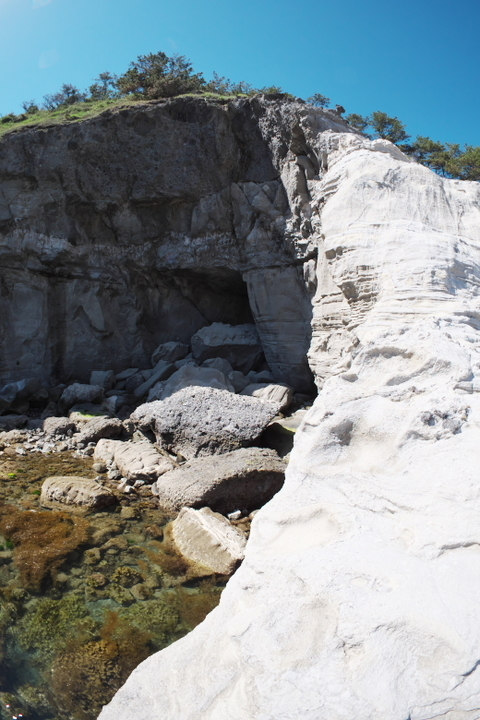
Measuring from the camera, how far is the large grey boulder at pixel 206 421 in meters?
7.83

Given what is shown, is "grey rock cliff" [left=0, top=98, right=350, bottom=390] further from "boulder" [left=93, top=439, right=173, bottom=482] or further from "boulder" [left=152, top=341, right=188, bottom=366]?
"boulder" [left=93, top=439, right=173, bottom=482]

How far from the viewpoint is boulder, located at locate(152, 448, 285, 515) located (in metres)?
6.03

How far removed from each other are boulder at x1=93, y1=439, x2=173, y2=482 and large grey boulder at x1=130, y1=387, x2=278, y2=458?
1.34ft

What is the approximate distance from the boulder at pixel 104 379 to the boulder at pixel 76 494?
19.3ft

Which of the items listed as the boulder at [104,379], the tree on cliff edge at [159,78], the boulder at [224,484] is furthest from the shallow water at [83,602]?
the tree on cliff edge at [159,78]

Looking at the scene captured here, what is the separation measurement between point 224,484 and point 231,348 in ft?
23.2

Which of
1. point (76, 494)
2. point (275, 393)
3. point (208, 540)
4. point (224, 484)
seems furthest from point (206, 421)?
point (208, 540)

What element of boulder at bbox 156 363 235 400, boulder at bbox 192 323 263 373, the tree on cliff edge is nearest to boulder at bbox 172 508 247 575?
boulder at bbox 156 363 235 400

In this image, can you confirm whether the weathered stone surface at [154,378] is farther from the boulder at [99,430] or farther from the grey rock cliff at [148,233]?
the boulder at [99,430]

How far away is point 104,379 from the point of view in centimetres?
1255

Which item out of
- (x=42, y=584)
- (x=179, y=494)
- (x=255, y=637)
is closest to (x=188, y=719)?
(x=255, y=637)

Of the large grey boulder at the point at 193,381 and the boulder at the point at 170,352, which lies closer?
the large grey boulder at the point at 193,381

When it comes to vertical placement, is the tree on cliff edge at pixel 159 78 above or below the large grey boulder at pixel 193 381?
above

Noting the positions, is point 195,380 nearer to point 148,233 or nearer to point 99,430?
point 99,430
